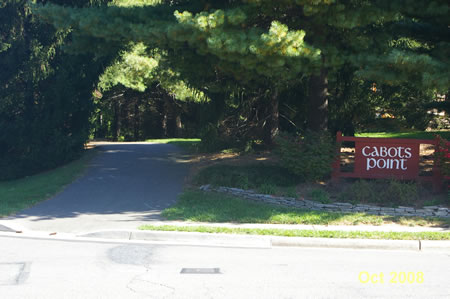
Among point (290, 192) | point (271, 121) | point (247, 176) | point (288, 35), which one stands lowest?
point (290, 192)

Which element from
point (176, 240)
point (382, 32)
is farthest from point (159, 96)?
point (176, 240)

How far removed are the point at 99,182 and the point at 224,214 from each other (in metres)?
5.34

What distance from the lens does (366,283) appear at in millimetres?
6371

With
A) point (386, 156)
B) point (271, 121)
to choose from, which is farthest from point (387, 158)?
point (271, 121)

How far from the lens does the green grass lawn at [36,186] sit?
40.2ft

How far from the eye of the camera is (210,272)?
6.89 meters

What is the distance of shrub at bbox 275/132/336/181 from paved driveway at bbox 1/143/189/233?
2.99 m

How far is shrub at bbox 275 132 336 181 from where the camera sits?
12242 millimetres

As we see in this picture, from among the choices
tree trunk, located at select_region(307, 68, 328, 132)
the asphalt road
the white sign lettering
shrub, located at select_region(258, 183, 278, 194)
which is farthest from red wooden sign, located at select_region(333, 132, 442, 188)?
the asphalt road

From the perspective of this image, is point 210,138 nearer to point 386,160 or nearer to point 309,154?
point 309,154

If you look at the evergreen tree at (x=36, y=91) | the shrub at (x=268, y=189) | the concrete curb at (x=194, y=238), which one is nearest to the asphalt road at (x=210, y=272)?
the concrete curb at (x=194, y=238)

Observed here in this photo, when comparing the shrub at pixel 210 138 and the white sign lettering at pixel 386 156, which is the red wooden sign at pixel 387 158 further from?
the shrub at pixel 210 138

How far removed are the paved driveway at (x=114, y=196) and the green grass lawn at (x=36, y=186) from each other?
0.33 meters

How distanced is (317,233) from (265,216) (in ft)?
5.04
